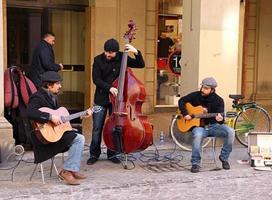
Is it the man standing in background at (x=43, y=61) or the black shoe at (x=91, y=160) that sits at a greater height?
the man standing in background at (x=43, y=61)

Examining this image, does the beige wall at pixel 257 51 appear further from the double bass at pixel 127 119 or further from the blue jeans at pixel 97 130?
the double bass at pixel 127 119

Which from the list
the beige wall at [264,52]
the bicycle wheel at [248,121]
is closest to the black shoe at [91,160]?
the bicycle wheel at [248,121]

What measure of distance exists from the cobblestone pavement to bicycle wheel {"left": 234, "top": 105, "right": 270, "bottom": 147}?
1.09 m

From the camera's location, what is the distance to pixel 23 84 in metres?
7.63

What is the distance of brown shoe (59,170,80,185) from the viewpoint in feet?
20.1

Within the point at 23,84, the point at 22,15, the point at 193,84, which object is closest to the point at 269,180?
the point at 193,84

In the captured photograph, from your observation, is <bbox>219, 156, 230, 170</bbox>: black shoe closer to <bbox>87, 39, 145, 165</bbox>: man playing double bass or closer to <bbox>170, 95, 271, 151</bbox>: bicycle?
<bbox>170, 95, 271, 151</bbox>: bicycle

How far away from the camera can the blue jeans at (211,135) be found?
22.7ft

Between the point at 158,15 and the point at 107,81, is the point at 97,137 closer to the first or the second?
the point at 107,81

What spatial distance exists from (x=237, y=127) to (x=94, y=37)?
3.83 m

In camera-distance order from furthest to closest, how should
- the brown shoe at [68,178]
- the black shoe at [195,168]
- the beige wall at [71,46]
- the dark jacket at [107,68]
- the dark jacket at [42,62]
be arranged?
the beige wall at [71,46] → the dark jacket at [42,62] → the dark jacket at [107,68] → the black shoe at [195,168] → the brown shoe at [68,178]

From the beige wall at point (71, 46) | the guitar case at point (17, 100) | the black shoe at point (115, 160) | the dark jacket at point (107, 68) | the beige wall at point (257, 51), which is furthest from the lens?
the beige wall at point (257, 51)

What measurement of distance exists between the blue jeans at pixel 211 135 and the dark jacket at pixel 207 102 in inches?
4.3

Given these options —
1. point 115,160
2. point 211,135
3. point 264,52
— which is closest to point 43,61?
point 115,160
